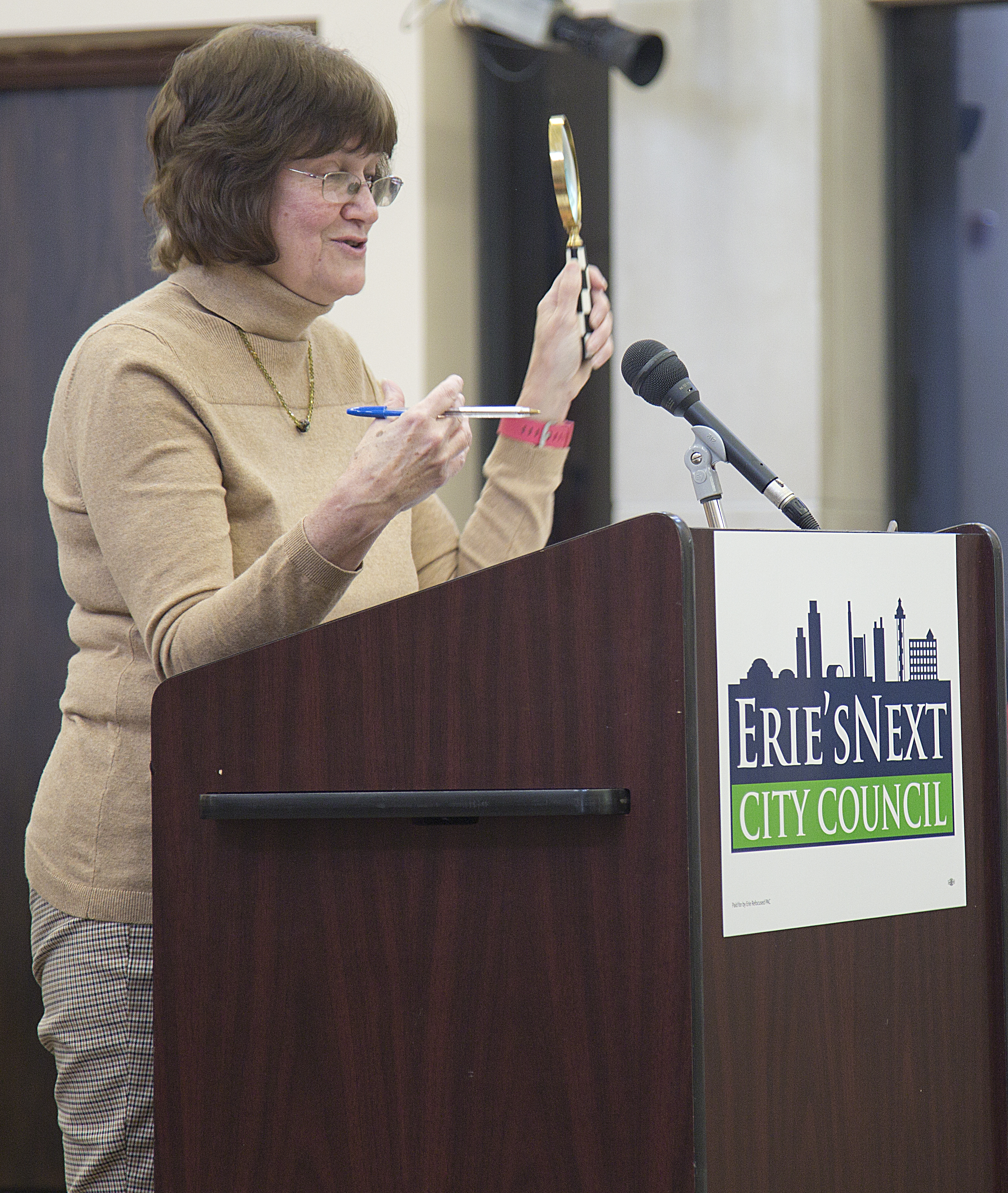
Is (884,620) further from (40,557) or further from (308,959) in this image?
(40,557)

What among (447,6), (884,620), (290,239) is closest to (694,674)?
(884,620)

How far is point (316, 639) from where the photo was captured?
1.00m

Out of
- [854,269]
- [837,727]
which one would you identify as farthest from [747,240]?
[837,727]

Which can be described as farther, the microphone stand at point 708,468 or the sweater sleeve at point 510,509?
the sweater sleeve at point 510,509

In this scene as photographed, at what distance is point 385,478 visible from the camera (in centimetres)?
104

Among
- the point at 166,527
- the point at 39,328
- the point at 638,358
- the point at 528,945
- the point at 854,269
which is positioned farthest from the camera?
the point at 39,328

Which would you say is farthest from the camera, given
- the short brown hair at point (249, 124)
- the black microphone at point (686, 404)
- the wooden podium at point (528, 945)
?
the short brown hair at point (249, 124)

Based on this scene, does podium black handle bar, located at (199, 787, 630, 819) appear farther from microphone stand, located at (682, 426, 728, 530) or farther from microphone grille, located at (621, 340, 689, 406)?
microphone grille, located at (621, 340, 689, 406)

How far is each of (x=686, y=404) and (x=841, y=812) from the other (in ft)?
1.38

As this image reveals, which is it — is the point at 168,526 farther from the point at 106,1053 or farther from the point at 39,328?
the point at 39,328

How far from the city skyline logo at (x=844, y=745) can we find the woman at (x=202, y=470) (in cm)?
32

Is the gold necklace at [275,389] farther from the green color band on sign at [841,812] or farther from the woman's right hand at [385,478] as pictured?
the green color band on sign at [841,812]

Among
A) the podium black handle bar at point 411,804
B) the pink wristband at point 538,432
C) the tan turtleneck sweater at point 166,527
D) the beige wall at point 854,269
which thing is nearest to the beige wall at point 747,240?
the beige wall at point 854,269

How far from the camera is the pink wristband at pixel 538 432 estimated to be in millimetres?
1499
